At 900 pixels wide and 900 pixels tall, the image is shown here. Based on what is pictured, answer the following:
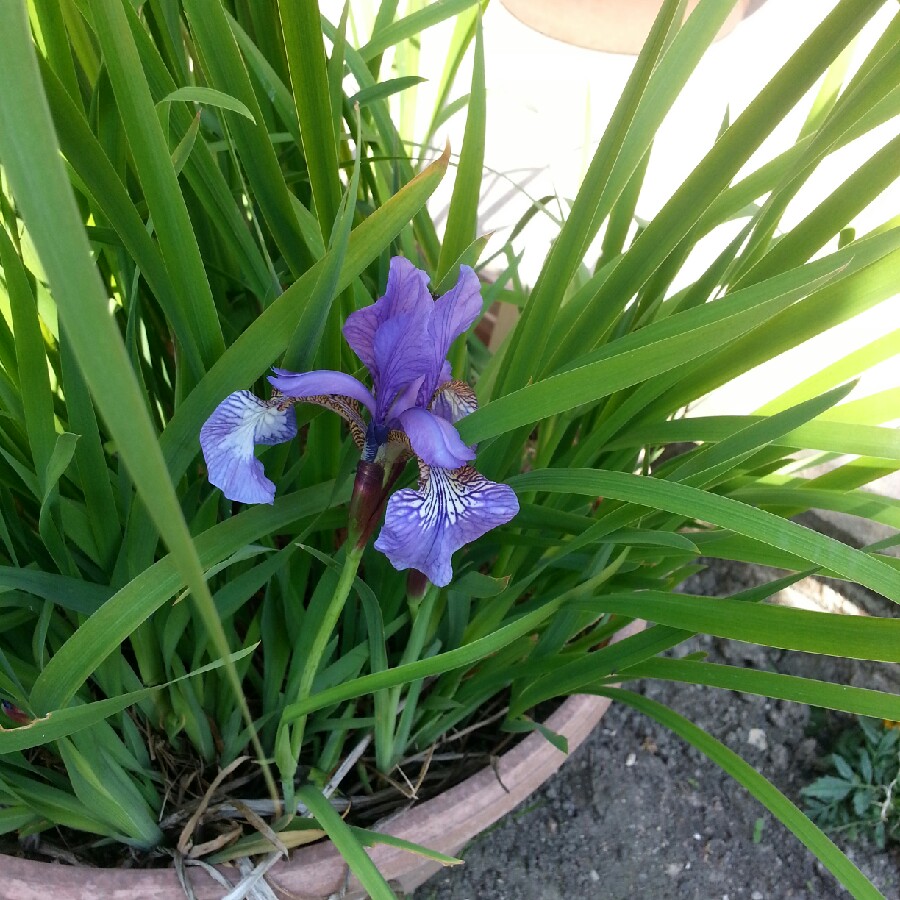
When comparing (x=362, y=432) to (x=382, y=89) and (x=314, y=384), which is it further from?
(x=382, y=89)

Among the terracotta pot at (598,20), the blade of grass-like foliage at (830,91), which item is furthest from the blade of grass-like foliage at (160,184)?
the terracotta pot at (598,20)

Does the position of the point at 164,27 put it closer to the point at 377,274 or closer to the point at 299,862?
the point at 377,274

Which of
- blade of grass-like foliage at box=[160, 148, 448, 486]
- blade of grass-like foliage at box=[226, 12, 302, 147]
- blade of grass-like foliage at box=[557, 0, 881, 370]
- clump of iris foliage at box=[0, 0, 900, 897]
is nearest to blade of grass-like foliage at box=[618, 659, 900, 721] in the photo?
clump of iris foliage at box=[0, 0, 900, 897]

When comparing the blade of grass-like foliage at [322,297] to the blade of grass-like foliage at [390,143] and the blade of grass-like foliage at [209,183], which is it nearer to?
the blade of grass-like foliage at [209,183]

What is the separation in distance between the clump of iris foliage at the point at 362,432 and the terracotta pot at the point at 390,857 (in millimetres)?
27

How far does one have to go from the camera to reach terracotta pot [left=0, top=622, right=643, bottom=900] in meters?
0.54

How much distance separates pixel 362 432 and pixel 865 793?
0.85 metres

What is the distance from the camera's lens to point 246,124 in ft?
1.44

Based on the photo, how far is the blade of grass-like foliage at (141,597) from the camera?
1.27ft

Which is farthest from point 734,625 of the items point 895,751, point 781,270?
point 895,751

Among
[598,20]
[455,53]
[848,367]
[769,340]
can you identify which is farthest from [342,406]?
[598,20]

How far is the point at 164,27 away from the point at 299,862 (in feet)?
1.91

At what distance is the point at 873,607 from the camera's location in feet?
3.72

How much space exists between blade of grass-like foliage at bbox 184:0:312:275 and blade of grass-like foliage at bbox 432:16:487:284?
0.10 meters
